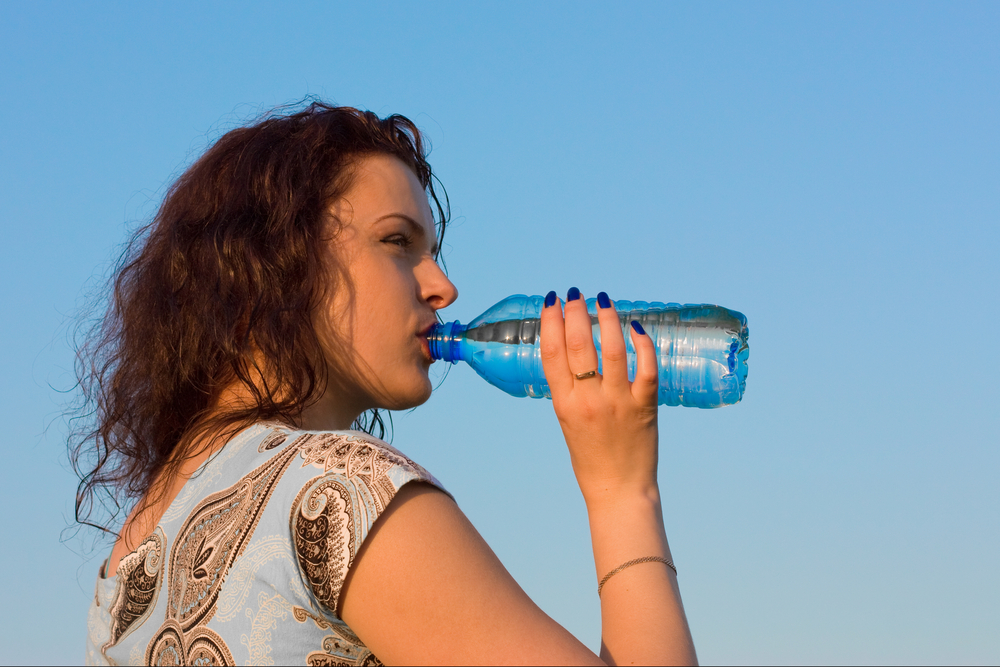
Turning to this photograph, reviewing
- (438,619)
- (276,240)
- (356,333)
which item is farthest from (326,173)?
(438,619)

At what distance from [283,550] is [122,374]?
1.40 metres

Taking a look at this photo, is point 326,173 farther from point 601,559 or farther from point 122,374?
point 601,559

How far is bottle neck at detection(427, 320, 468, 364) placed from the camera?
9.26 feet

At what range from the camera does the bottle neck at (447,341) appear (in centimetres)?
282

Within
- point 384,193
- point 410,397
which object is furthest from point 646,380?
point 384,193

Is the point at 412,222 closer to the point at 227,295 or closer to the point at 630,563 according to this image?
the point at 227,295

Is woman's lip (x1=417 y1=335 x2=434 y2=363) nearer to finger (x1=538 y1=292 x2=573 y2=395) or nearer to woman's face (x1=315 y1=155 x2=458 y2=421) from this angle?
woman's face (x1=315 y1=155 x2=458 y2=421)

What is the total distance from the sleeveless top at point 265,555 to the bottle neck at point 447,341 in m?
0.90

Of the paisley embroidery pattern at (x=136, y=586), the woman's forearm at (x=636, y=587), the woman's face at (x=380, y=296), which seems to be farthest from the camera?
the woman's face at (x=380, y=296)

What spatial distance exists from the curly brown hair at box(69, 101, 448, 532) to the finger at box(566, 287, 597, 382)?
0.69 meters

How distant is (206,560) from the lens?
1.81 metres

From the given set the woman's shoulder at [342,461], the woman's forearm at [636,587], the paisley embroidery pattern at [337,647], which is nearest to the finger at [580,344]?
the woman's forearm at [636,587]

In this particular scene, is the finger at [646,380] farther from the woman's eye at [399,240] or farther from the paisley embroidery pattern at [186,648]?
the paisley embroidery pattern at [186,648]

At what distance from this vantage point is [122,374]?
282 centimetres
